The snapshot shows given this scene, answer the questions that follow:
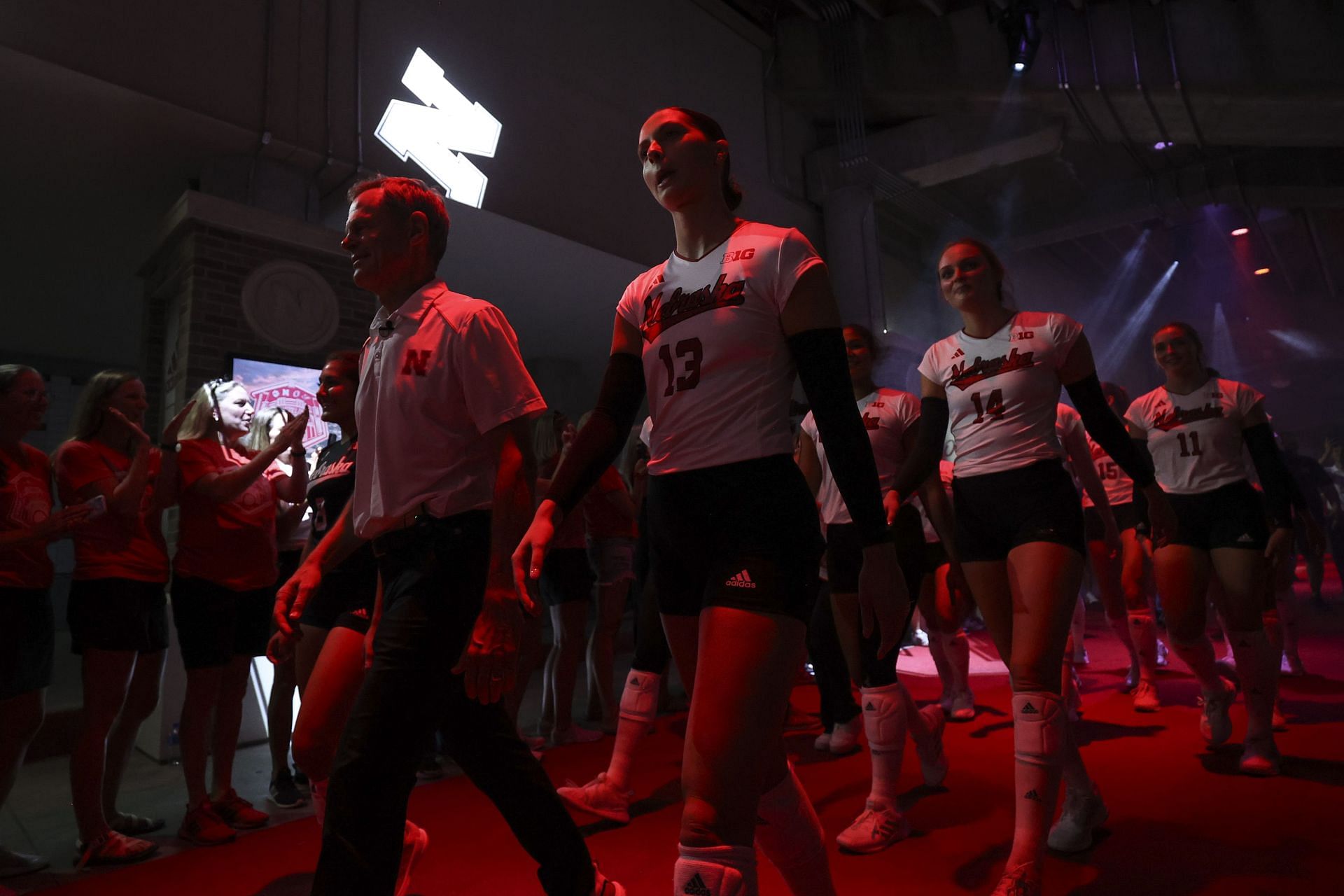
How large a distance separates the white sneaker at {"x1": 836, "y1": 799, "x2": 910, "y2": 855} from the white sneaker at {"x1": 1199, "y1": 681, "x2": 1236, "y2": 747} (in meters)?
1.74

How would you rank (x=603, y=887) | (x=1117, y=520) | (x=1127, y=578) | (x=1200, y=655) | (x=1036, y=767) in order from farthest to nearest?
(x=1117, y=520), (x=1127, y=578), (x=1200, y=655), (x=1036, y=767), (x=603, y=887)

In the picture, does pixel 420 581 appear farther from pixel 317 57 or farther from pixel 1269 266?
pixel 1269 266

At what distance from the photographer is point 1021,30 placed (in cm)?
811

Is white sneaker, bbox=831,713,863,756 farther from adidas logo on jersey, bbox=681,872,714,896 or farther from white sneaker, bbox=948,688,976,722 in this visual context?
adidas logo on jersey, bbox=681,872,714,896

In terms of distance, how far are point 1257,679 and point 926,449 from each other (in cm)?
201

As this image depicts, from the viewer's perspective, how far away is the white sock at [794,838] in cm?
153

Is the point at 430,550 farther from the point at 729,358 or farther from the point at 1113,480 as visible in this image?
the point at 1113,480

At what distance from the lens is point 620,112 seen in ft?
27.2

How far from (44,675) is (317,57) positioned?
4660 millimetres

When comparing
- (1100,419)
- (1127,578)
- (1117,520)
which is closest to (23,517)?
(1100,419)

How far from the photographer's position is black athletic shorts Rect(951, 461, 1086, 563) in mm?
2318

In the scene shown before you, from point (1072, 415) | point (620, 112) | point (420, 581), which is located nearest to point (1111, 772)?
point (1072, 415)

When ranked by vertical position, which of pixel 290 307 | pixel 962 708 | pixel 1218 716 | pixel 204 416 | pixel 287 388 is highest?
pixel 290 307

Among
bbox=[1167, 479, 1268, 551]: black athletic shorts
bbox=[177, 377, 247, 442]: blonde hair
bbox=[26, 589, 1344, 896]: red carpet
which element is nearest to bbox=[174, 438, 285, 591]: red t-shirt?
bbox=[177, 377, 247, 442]: blonde hair
